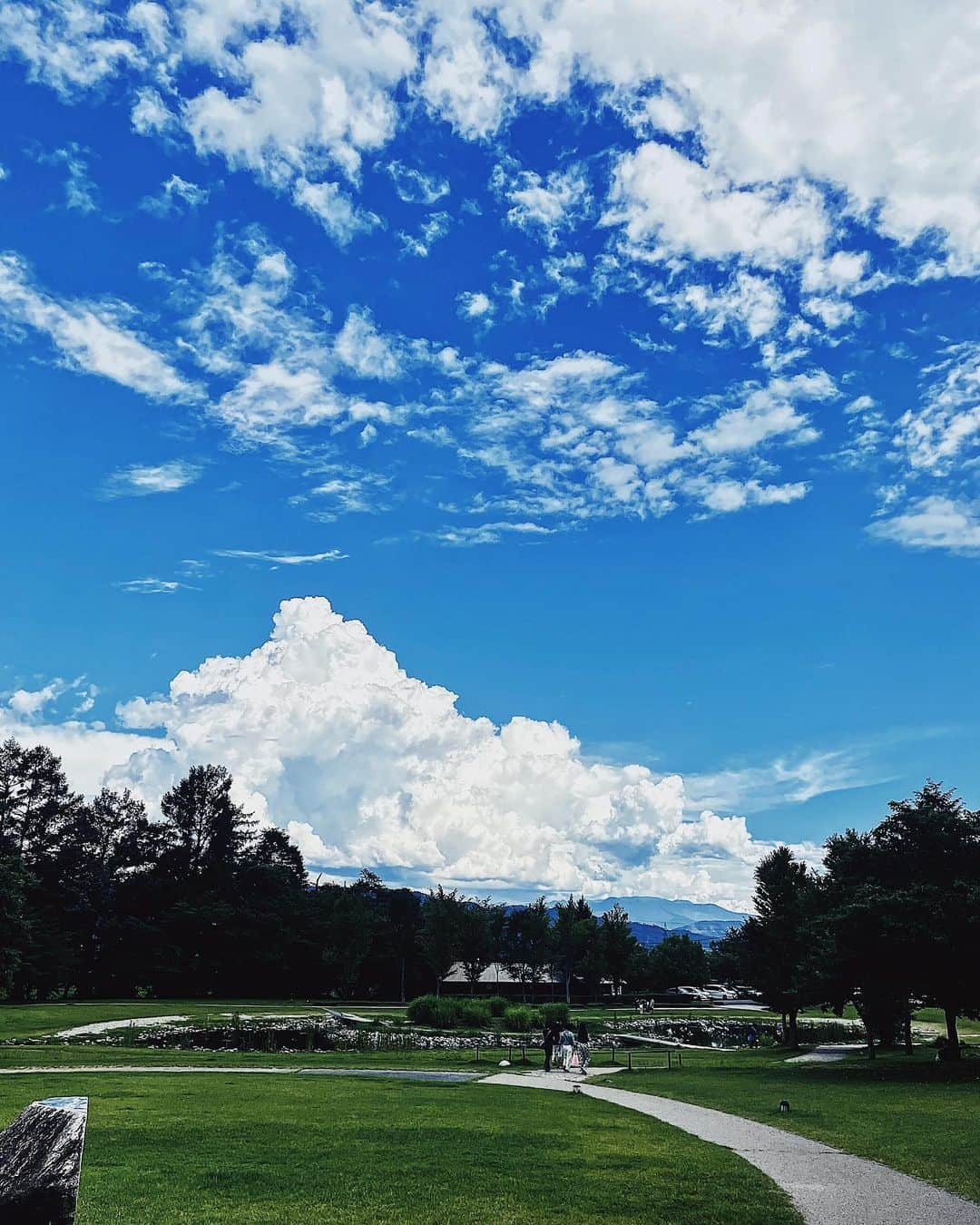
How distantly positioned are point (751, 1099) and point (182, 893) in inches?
2912

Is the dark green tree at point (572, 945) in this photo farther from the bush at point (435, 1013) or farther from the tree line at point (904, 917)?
the tree line at point (904, 917)

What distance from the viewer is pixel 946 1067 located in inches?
1350

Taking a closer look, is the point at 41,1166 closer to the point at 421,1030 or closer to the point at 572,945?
the point at 421,1030

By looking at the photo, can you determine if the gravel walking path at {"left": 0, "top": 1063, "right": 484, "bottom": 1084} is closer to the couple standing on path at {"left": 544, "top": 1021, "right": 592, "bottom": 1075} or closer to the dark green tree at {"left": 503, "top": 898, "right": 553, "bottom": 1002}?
the couple standing on path at {"left": 544, "top": 1021, "right": 592, "bottom": 1075}

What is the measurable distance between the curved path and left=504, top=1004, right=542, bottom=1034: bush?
38.7 metres

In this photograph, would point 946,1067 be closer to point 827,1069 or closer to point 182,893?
point 827,1069

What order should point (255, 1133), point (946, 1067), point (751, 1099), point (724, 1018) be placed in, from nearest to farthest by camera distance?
point (255, 1133) → point (751, 1099) → point (946, 1067) → point (724, 1018)

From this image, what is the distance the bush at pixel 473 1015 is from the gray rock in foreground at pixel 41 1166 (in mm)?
56453

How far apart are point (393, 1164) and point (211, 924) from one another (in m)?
74.8

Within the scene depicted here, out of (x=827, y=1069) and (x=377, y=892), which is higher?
(x=377, y=892)

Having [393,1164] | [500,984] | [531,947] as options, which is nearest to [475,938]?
[531,947]

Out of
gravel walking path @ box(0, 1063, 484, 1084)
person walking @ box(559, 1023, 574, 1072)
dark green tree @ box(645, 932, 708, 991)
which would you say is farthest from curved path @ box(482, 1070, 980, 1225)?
dark green tree @ box(645, 932, 708, 991)

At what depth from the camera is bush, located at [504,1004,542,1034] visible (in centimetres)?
5900

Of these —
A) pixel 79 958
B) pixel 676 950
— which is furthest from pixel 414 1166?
pixel 676 950
